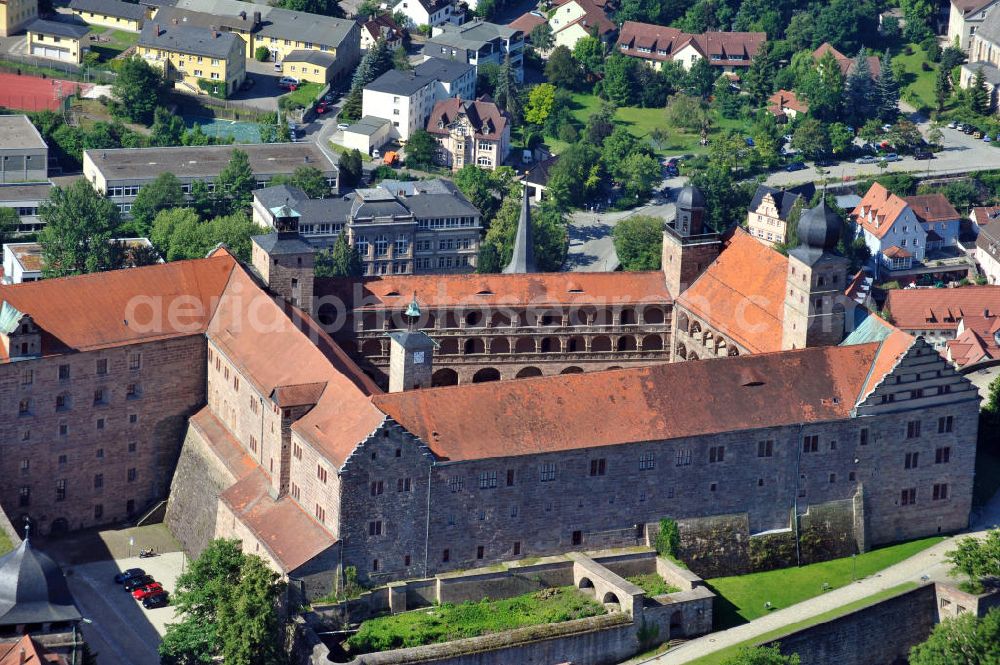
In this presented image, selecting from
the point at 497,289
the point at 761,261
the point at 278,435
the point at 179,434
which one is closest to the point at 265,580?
the point at 278,435

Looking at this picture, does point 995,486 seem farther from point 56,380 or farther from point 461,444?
point 56,380

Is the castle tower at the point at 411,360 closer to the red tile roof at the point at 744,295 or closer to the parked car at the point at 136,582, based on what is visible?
the parked car at the point at 136,582

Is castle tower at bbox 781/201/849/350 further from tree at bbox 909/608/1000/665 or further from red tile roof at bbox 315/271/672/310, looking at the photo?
tree at bbox 909/608/1000/665

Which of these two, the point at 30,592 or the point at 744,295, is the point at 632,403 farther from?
the point at 30,592

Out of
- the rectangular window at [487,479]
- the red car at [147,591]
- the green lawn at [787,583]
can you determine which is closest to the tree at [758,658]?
the green lawn at [787,583]

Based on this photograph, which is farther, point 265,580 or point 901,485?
point 901,485

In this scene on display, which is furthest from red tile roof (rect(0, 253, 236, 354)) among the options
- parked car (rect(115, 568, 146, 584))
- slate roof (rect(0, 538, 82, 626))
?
slate roof (rect(0, 538, 82, 626))

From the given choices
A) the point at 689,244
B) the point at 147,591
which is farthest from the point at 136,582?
the point at 689,244
